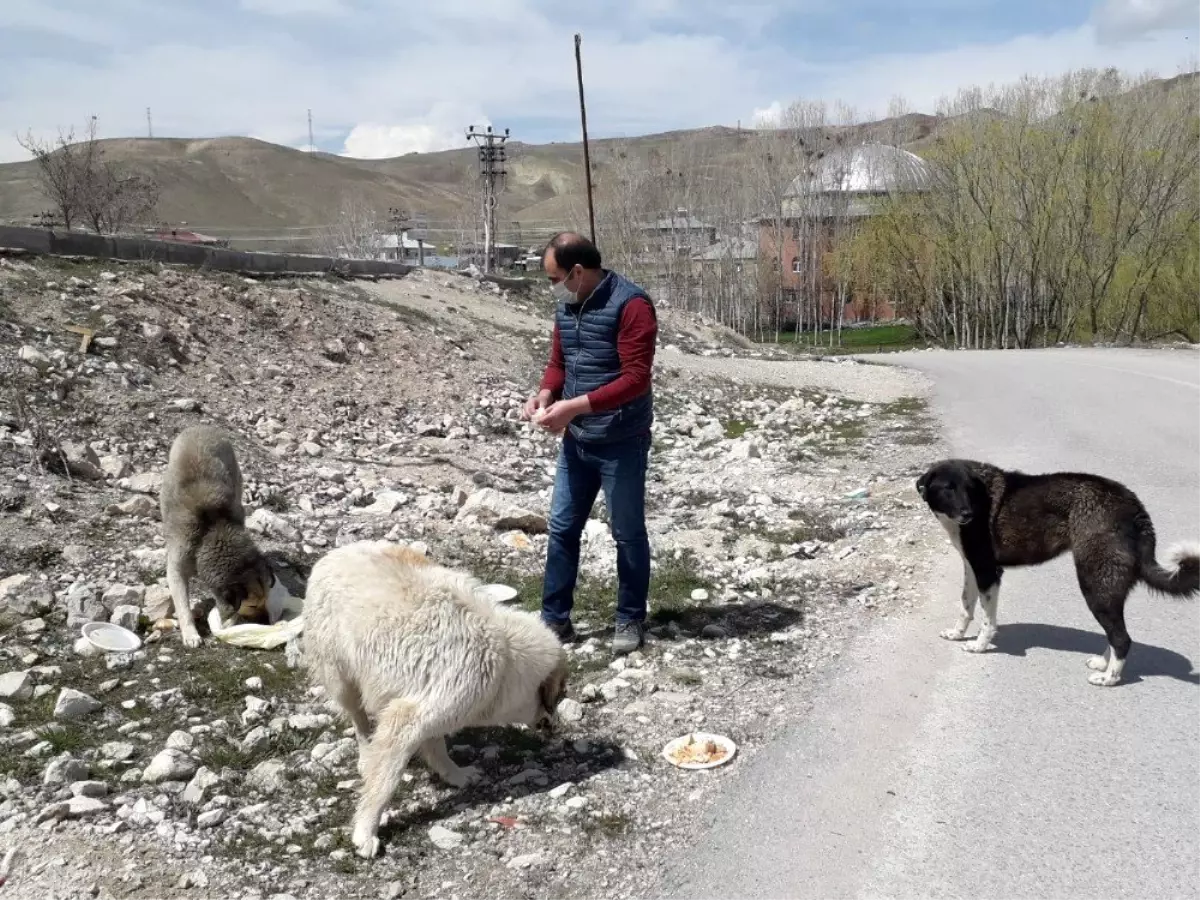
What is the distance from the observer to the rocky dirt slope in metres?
3.90

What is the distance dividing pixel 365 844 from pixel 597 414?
101 inches

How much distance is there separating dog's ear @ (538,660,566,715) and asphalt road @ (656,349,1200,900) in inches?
34.9

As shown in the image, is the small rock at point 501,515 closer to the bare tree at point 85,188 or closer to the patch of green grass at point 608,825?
the patch of green grass at point 608,825

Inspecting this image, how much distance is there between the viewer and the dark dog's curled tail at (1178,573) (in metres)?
4.87

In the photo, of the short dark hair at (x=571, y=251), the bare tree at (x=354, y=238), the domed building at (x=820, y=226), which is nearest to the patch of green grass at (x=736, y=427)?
the short dark hair at (x=571, y=251)

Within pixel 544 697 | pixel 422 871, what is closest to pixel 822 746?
pixel 544 697

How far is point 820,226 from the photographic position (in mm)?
58875

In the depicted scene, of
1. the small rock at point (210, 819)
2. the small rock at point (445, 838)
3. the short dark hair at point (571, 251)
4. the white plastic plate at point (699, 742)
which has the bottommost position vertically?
the small rock at point (445, 838)

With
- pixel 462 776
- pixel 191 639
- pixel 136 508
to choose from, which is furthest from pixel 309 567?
→ pixel 462 776

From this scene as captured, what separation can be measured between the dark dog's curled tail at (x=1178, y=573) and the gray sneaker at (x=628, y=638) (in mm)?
2840

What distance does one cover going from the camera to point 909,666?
5520 millimetres

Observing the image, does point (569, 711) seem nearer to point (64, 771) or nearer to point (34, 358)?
point (64, 771)

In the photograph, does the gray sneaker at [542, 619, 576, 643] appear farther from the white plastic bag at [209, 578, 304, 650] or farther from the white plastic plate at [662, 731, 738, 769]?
the white plastic bag at [209, 578, 304, 650]

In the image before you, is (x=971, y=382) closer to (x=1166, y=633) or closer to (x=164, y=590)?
(x=1166, y=633)
